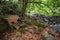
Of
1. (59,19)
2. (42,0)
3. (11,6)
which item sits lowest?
(59,19)

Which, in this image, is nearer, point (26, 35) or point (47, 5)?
point (26, 35)

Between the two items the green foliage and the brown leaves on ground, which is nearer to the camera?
the brown leaves on ground

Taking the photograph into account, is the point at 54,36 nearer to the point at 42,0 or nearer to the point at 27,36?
the point at 27,36

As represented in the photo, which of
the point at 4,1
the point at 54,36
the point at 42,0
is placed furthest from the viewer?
the point at 4,1

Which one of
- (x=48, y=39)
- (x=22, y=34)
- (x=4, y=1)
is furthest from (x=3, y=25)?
(x=4, y=1)

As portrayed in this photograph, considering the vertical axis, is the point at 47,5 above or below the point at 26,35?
above

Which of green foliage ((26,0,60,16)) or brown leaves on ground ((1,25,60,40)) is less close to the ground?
green foliage ((26,0,60,16))

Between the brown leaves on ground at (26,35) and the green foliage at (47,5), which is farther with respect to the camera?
the green foliage at (47,5)

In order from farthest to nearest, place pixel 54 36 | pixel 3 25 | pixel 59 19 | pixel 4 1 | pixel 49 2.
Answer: pixel 59 19 → pixel 4 1 → pixel 49 2 → pixel 54 36 → pixel 3 25

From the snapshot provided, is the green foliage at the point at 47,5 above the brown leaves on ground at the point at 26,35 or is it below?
above

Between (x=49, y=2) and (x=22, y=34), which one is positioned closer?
(x=22, y=34)

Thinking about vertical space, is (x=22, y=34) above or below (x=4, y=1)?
below

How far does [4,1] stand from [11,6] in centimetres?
82

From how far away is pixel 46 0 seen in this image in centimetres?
942
